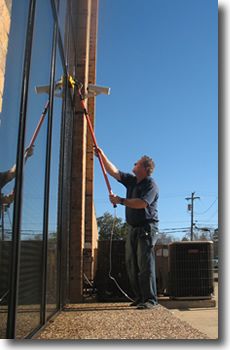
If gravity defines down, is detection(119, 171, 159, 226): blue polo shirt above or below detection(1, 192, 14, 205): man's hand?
above

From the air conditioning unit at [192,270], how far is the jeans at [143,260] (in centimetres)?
307

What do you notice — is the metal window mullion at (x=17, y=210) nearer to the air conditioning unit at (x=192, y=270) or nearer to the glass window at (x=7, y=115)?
the glass window at (x=7, y=115)

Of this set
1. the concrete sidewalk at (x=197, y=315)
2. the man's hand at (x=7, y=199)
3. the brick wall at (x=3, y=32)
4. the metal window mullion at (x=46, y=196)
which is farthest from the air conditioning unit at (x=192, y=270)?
the brick wall at (x=3, y=32)

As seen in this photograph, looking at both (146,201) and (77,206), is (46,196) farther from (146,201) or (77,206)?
(77,206)

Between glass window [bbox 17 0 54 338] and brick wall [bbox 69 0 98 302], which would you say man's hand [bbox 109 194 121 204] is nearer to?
brick wall [bbox 69 0 98 302]

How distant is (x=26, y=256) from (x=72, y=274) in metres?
3.10

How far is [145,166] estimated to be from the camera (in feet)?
15.0

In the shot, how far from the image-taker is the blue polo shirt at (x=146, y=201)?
171 inches

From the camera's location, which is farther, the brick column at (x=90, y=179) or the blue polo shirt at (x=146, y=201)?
the brick column at (x=90, y=179)

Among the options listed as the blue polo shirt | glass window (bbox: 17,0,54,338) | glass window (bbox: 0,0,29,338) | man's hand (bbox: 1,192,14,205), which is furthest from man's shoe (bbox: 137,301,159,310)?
man's hand (bbox: 1,192,14,205)

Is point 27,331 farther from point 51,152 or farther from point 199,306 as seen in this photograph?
point 199,306

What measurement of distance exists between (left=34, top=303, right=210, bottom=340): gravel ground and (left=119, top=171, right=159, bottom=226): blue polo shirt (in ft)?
2.82

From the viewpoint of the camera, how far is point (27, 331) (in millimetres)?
2504

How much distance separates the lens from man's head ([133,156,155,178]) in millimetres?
4566
